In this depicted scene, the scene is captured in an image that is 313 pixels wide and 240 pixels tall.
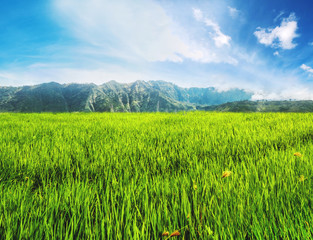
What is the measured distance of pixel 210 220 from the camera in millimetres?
956

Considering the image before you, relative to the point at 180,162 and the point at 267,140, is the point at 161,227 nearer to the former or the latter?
the point at 180,162

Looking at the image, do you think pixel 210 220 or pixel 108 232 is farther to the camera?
pixel 210 220

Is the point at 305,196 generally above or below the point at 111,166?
above

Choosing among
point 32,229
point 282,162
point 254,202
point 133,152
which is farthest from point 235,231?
point 133,152

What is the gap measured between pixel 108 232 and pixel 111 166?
1.16 metres

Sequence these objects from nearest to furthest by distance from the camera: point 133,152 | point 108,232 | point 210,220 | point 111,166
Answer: point 108,232 → point 210,220 → point 111,166 → point 133,152

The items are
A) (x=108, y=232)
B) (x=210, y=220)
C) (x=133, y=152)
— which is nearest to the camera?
(x=108, y=232)

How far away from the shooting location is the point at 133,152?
2.30 meters

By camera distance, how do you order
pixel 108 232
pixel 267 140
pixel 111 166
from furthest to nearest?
1. pixel 267 140
2. pixel 111 166
3. pixel 108 232

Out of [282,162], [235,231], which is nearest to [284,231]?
[235,231]

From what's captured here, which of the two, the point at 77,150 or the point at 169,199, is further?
the point at 77,150

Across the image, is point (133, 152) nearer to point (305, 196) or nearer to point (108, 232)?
point (108, 232)

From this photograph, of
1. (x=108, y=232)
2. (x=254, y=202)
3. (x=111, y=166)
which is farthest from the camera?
(x=111, y=166)

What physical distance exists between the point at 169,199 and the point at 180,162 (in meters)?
0.92
